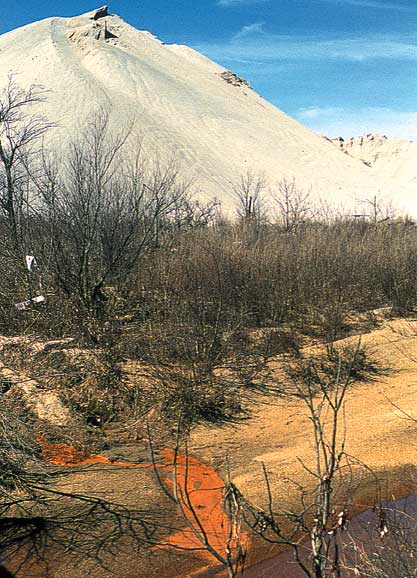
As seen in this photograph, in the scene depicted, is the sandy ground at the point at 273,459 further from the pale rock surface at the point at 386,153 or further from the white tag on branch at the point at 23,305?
the pale rock surface at the point at 386,153

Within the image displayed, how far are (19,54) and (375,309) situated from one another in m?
45.0

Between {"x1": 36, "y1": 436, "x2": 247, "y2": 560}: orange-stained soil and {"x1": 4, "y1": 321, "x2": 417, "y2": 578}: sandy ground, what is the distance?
0.11m

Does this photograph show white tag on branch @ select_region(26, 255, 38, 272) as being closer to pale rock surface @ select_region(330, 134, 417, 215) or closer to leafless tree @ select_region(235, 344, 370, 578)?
leafless tree @ select_region(235, 344, 370, 578)

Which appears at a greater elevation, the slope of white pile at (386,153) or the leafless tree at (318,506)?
the slope of white pile at (386,153)

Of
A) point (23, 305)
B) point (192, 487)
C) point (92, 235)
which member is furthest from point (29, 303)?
point (192, 487)

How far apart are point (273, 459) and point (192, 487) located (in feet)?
3.71

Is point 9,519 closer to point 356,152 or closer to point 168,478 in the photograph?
point 168,478

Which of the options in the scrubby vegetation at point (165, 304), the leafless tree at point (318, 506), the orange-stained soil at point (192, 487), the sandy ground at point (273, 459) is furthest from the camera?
the scrubby vegetation at point (165, 304)

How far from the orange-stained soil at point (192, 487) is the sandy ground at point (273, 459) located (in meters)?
0.11

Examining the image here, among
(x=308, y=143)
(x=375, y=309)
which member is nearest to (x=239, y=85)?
(x=308, y=143)

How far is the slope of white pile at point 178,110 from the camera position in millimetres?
41844

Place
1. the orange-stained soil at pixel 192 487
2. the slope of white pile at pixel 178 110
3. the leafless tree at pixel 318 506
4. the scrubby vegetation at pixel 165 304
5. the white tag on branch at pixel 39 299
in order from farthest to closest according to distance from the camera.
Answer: the slope of white pile at pixel 178 110 < the white tag on branch at pixel 39 299 < the scrubby vegetation at pixel 165 304 < the orange-stained soil at pixel 192 487 < the leafless tree at pixel 318 506

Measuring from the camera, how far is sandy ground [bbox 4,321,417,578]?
20.0 ft

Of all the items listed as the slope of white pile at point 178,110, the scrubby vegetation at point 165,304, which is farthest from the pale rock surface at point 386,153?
the scrubby vegetation at point 165,304
